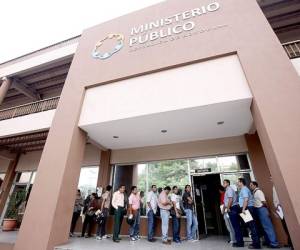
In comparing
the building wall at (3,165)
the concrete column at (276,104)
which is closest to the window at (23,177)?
the building wall at (3,165)

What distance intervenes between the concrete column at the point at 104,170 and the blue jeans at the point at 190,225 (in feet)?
11.9

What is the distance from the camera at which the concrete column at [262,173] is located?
542cm

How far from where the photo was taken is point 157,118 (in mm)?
5867

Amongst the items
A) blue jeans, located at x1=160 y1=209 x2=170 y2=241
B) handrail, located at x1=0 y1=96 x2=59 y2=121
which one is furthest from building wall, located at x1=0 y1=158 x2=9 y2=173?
blue jeans, located at x1=160 y1=209 x2=170 y2=241

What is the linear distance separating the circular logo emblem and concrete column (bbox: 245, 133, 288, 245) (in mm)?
6004

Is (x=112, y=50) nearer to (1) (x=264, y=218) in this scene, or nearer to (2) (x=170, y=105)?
(2) (x=170, y=105)

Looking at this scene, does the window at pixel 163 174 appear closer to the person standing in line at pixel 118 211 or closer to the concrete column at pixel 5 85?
the person standing in line at pixel 118 211

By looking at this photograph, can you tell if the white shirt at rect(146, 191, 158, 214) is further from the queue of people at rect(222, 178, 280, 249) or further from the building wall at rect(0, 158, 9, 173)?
the building wall at rect(0, 158, 9, 173)

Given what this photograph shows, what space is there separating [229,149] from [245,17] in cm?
445

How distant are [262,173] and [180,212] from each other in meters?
2.97

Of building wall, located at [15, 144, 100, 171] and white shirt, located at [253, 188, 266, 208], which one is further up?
building wall, located at [15, 144, 100, 171]

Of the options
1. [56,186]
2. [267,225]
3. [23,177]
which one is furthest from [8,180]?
[267,225]

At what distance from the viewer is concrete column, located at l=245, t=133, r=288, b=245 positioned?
5422 millimetres

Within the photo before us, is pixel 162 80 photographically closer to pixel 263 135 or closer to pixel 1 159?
pixel 263 135
